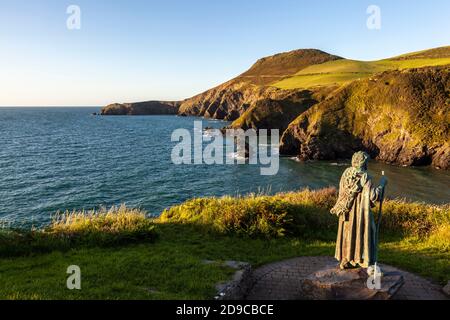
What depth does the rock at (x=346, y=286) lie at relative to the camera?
31.1ft

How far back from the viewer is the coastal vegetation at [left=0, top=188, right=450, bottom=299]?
10.2 meters

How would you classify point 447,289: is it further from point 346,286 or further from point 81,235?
point 81,235

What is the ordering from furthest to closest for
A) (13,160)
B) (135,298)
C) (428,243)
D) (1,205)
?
(13,160) → (1,205) → (428,243) → (135,298)

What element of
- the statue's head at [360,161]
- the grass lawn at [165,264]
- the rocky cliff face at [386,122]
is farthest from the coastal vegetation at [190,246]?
the rocky cliff face at [386,122]

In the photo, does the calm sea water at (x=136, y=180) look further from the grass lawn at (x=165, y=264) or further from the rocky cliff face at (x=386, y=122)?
the grass lawn at (x=165, y=264)

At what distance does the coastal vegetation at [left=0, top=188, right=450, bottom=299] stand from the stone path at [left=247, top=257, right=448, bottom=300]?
2.45 ft

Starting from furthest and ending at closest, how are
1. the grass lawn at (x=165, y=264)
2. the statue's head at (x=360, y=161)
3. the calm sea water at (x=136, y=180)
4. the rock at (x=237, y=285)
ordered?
1. the calm sea water at (x=136, y=180)
2. the rock at (x=237, y=285)
3. the statue's head at (x=360, y=161)
4. the grass lawn at (x=165, y=264)

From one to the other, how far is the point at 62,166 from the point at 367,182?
175ft

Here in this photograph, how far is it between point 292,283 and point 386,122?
190ft

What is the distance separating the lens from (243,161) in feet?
196

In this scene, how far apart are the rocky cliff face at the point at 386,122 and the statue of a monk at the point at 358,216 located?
51305 mm

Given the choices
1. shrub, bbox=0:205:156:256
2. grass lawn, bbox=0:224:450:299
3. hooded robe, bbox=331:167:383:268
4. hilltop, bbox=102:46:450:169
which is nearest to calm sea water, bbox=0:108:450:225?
hilltop, bbox=102:46:450:169

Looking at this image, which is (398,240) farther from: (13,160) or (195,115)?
(195,115)

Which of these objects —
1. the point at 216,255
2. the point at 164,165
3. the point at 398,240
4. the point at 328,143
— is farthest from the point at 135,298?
the point at 328,143
